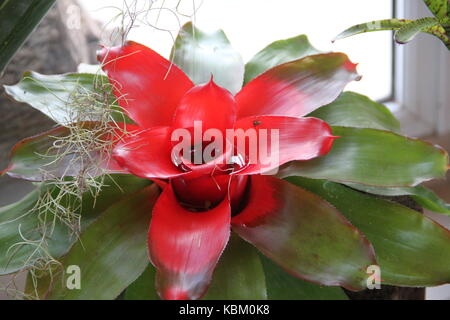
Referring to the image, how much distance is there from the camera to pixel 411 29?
0.54m

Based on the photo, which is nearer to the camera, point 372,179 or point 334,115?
point 372,179

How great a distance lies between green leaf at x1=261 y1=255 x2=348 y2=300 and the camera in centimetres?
57

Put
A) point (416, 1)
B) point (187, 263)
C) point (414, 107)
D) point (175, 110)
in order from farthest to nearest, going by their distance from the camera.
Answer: point (414, 107), point (416, 1), point (175, 110), point (187, 263)

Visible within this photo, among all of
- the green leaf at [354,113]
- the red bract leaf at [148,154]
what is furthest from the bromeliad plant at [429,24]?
the red bract leaf at [148,154]

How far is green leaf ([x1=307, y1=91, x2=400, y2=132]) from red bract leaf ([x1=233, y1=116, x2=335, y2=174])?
134 millimetres

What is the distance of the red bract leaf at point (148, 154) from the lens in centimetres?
49

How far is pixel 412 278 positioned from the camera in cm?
53

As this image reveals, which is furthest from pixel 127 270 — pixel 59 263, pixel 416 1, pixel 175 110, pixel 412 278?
pixel 416 1

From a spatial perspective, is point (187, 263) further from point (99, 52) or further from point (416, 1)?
point (416, 1)

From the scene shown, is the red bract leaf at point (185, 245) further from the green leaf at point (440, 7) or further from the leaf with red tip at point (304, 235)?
the green leaf at point (440, 7)

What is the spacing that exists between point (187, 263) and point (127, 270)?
8 cm

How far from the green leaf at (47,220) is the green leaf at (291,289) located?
174 millimetres

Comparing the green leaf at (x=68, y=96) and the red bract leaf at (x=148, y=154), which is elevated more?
the green leaf at (x=68, y=96)

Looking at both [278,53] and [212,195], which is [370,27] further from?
[212,195]
